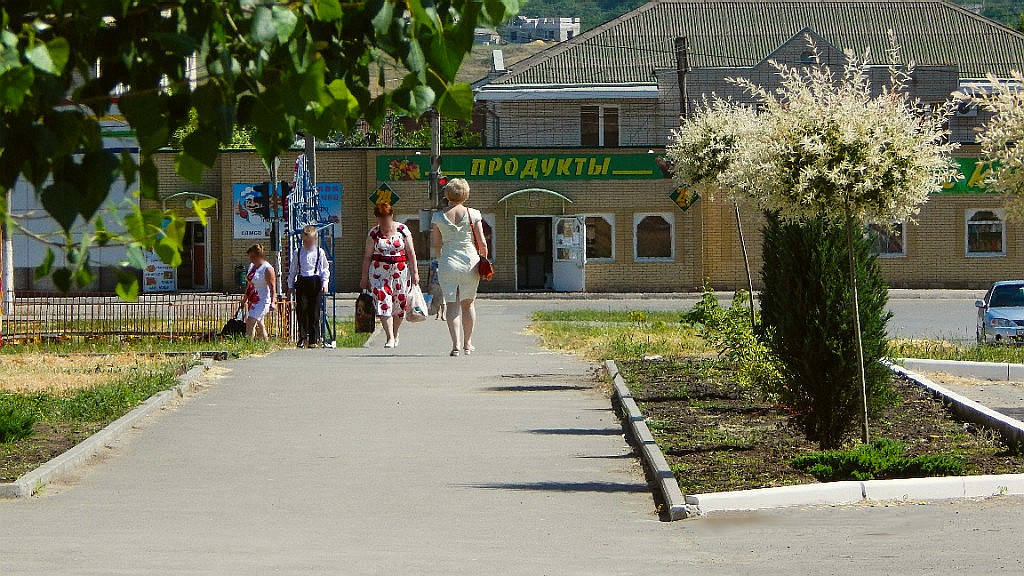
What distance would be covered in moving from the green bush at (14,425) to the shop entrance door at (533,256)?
3745cm

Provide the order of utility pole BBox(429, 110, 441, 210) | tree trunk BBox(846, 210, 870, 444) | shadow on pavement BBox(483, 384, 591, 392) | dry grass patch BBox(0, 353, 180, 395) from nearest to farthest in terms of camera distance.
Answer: tree trunk BBox(846, 210, 870, 444) < dry grass patch BBox(0, 353, 180, 395) < shadow on pavement BBox(483, 384, 591, 392) < utility pole BBox(429, 110, 441, 210)

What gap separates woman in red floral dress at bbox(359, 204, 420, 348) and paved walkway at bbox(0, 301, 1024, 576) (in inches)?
219

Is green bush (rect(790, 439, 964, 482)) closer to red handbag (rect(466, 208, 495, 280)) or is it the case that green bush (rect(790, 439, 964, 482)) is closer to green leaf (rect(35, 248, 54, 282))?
green leaf (rect(35, 248, 54, 282))

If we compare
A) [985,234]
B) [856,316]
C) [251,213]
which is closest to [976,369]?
[856,316]

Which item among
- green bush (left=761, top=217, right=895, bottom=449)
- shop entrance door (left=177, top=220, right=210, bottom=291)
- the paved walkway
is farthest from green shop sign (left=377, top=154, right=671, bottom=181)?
green bush (left=761, top=217, right=895, bottom=449)

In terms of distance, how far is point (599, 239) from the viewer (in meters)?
46.8

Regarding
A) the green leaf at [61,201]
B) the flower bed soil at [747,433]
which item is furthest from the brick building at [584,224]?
the green leaf at [61,201]

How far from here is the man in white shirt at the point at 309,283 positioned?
19859mm

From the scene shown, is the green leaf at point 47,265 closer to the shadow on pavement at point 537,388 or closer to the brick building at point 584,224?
the shadow on pavement at point 537,388

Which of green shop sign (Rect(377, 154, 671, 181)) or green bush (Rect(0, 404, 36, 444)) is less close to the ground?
green shop sign (Rect(377, 154, 671, 181))

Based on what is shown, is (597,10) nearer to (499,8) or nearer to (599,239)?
(599,239)

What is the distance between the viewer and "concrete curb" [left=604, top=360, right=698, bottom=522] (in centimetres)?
769

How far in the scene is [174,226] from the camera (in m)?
3.58

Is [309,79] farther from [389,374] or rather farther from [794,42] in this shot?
[794,42]
